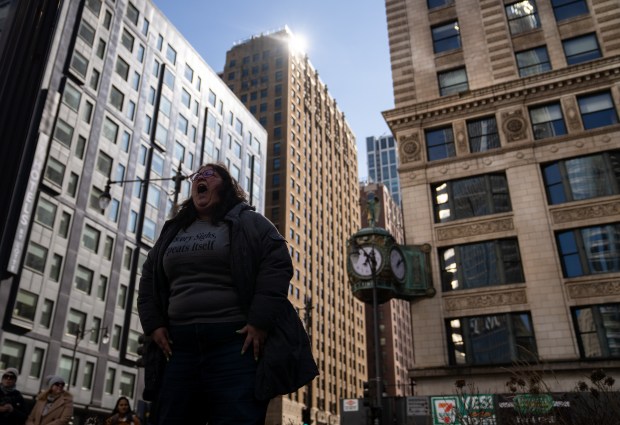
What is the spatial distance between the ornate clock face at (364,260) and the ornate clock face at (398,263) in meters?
0.56

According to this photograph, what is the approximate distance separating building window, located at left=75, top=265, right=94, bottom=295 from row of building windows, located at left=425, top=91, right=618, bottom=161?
2961 centimetres

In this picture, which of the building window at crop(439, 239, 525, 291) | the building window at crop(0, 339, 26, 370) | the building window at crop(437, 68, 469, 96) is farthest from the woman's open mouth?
the building window at crop(0, 339, 26, 370)

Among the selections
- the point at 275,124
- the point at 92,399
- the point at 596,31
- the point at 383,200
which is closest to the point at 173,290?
the point at 596,31

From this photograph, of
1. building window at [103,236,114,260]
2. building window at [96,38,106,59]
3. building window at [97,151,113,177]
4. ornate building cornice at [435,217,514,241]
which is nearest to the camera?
ornate building cornice at [435,217,514,241]

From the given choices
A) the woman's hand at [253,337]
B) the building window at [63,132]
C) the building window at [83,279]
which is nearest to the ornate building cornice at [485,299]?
the woman's hand at [253,337]

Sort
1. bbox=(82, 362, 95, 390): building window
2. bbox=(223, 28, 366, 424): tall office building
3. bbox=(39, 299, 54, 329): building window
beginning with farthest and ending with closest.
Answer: bbox=(223, 28, 366, 424): tall office building, bbox=(82, 362, 95, 390): building window, bbox=(39, 299, 54, 329): building window

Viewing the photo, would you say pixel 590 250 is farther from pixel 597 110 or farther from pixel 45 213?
pixel 45 213

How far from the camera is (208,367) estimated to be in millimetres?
3426

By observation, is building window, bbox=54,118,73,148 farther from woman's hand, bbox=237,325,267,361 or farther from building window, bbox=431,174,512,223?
woman's hand, bbox=237,325,267,361

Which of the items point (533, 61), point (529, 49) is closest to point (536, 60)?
point (533, 61)

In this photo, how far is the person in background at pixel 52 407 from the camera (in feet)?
27.5

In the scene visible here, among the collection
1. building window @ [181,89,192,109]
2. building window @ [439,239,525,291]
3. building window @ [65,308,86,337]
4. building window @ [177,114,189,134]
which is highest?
building window @ [181,89,192,109]

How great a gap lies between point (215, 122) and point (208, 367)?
2529 inches

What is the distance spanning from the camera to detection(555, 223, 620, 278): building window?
848 inches
